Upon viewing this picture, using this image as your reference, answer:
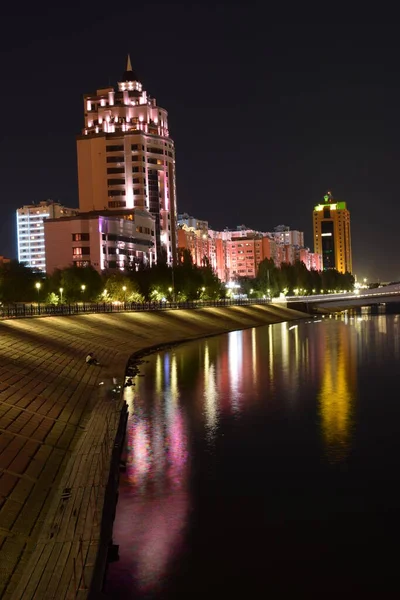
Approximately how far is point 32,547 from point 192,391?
86.7ft

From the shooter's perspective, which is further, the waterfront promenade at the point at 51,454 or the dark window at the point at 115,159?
the dark window at the point at 115,159

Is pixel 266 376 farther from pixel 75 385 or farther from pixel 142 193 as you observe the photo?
pixel 142 193

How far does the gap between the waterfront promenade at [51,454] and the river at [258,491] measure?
139 cm

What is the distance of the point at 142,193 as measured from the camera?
148750mm

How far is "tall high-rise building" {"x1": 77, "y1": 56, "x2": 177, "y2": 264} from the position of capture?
14875 cm

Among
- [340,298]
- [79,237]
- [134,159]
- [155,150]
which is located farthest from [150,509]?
[155,150]

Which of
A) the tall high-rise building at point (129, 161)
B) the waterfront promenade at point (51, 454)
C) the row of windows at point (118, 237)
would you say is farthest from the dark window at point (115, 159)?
the waterfront promenade at point (51, 454)

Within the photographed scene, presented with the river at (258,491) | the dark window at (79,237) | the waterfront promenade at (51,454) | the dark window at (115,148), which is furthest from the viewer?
the dark window at (115,148)

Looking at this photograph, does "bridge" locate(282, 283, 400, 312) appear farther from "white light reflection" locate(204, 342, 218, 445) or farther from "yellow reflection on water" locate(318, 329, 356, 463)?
"white light reflection" locate(204, 342, 218, 445)

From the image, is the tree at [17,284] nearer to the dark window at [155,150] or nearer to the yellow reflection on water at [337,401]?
the yellow reflection on water at [337,401]

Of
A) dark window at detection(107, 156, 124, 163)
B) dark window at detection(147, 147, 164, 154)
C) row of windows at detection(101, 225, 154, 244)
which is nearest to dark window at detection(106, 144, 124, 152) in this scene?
dark window at detection(107, 156, 124, 163)

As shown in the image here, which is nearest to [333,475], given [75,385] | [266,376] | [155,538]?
[155,538]

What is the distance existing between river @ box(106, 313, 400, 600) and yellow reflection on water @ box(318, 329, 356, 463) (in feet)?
0.33

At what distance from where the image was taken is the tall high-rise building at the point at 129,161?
14875 cm
